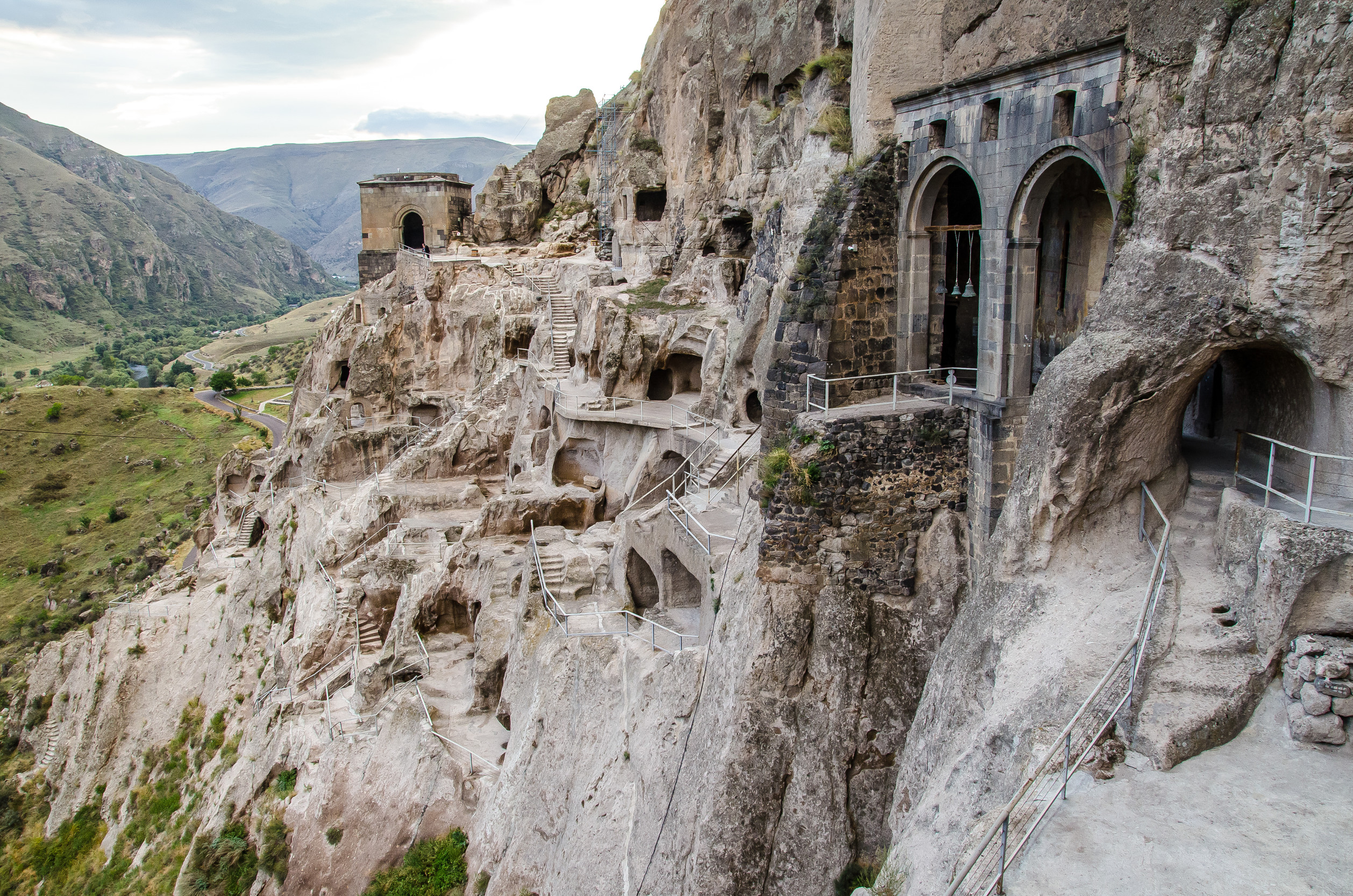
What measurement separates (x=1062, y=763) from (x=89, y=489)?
236ft

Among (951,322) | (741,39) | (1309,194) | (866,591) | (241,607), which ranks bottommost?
(241,607)

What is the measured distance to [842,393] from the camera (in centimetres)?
1385

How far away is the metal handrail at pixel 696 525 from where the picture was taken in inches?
590

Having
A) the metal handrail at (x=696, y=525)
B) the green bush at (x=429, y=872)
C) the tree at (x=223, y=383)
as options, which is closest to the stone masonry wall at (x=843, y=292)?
the metal handrail at (x=696, y=525)

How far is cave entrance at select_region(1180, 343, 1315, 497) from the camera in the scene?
862 cm

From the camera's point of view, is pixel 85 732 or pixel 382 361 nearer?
pixel 85 732

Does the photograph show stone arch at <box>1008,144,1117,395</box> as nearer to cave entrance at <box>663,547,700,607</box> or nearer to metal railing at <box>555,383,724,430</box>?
cave entrance at <box>663,547,700,607</box>

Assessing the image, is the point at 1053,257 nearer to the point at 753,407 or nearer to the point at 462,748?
the point at 753,407

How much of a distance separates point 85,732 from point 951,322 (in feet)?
92.5

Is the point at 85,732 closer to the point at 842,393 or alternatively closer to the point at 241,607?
the point at 241,607

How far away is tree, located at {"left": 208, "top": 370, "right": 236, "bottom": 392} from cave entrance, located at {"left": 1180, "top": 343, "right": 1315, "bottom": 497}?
89.9 meters

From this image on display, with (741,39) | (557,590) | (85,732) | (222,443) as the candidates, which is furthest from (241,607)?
(222,443)

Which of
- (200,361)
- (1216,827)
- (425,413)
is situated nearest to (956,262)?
(1216,827)

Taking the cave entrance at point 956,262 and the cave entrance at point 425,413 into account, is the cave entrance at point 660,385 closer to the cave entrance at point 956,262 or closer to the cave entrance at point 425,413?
the cave entrance at point 956,262
